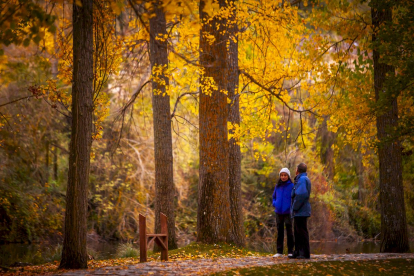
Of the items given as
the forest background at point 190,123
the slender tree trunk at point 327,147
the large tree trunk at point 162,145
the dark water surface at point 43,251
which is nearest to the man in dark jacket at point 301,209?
the forest background at point 190,123

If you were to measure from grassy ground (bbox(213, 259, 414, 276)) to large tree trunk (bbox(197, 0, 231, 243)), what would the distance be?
2.88 meters

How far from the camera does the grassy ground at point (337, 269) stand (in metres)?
7.22

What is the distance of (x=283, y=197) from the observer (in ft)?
31.4

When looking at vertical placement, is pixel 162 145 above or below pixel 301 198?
above

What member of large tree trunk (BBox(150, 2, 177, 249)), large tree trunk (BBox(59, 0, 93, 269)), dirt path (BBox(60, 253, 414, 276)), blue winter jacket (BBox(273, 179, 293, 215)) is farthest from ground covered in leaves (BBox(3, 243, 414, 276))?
large tree trunk (BBox(150, 2, 177, 249))

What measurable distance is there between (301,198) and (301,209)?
0.22 metres

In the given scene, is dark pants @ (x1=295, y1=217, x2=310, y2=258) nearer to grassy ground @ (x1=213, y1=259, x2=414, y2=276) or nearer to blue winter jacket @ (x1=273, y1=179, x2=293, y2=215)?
blue winter jacket @ (x1=273, y1=179, x2=293, y2=215)

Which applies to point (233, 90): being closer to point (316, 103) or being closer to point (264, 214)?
point (316, 103)

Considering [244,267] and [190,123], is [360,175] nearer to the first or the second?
[190,123]

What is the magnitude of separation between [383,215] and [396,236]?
1.83ft

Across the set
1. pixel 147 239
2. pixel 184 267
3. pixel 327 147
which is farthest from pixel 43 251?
pixel 327 147

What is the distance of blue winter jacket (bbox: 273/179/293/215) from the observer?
9.58 metres

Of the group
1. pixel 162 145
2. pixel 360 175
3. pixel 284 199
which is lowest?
pixel 284 199

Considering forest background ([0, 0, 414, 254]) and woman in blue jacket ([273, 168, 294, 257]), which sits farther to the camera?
forest background ([0, 0, 414, 254])
